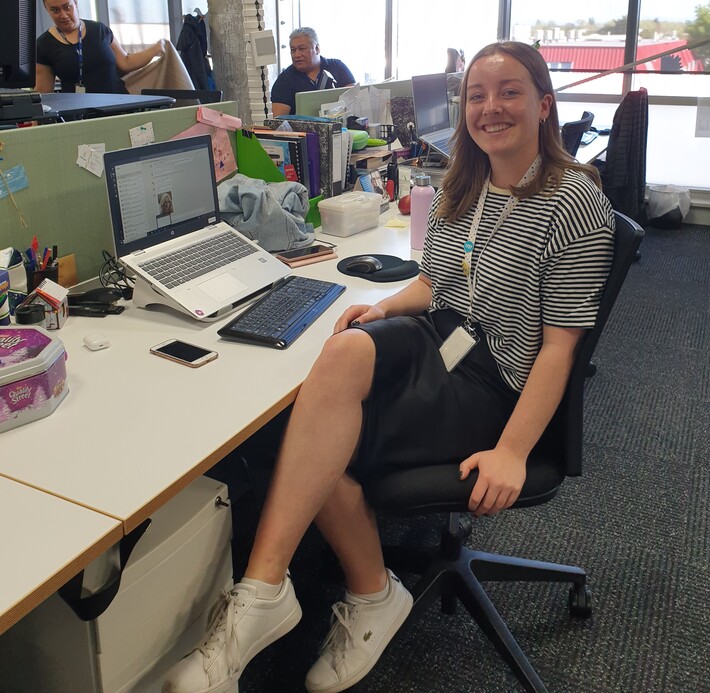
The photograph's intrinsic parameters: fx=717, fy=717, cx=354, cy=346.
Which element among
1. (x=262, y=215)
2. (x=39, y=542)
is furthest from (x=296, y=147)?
(x=39, y=542)

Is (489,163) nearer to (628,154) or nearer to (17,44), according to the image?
(17,44)

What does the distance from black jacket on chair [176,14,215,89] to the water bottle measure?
91.3 inches

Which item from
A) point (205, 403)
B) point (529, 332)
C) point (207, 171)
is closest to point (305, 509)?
point (205, 403)

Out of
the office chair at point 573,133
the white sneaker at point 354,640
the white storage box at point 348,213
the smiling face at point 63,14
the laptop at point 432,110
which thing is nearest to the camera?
the white sneaker at point 354,640

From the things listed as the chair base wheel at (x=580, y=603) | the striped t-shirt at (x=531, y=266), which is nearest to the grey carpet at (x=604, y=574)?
the chair base wheel at (x=580, y=603)

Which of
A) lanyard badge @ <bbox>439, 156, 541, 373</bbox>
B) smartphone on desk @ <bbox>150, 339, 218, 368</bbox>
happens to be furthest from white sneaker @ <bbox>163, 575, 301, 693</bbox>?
lanyard badge @ <bbox>439, 156, 541, 373</bbox>

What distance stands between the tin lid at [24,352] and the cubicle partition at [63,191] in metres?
0.48

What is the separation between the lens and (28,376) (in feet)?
3.77

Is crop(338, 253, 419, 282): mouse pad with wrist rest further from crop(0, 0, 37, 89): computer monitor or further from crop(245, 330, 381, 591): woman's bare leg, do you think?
crop(0, 0, 37, 89): computer monitor

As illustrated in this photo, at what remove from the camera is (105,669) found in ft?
3.55

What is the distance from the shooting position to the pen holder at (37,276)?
1.64 metres

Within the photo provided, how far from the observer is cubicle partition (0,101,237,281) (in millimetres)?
1639

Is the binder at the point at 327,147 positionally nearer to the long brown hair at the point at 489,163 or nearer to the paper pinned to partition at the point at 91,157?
the paper pinned to partition at the point at 91,157

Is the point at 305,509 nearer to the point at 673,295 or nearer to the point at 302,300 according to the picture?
the point at 302,300
